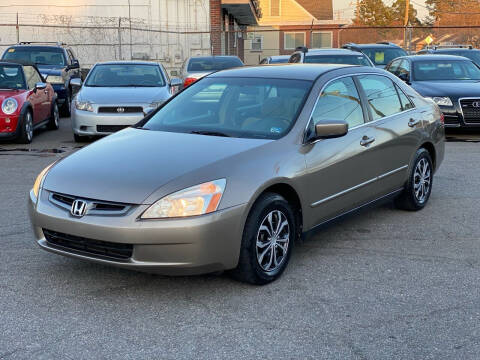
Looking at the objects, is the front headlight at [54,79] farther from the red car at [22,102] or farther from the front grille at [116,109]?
the front grille at [116,109]

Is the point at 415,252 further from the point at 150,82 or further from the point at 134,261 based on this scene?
the point at 150,82

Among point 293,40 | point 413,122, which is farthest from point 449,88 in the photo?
point 293,40

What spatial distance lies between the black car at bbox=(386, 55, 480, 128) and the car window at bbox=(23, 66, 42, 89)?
24.4 feet

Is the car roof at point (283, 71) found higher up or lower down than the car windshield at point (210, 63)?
lower down

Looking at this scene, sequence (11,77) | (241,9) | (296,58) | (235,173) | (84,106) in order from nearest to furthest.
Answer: (235,173) → (84,106) → (11,77) → (296,58) → (241,9)

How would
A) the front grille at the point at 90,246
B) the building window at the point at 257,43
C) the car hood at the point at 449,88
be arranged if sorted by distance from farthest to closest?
1. the building window at the point at 257,43
2. the car hood at the point at 449,88
3. the front grille at the point at 90,246

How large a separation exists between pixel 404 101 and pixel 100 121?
6.10m

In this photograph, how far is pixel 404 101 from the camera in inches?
260

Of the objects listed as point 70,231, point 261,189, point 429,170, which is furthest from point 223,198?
point 429,170

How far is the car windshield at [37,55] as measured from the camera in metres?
17.2

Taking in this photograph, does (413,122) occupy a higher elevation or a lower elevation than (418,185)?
higher

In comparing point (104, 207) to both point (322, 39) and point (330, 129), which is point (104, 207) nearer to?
point (330, 129)

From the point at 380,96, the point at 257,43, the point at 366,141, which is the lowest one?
the point at 366,141

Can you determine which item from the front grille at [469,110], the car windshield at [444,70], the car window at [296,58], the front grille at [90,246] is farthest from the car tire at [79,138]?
the front grille at [90,246]
